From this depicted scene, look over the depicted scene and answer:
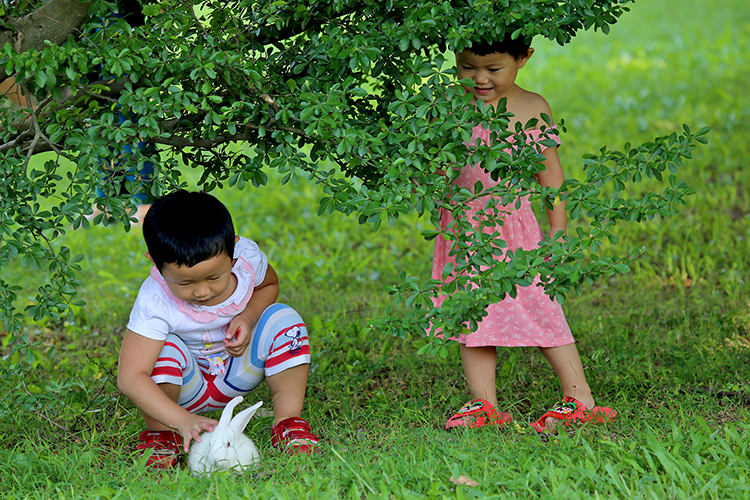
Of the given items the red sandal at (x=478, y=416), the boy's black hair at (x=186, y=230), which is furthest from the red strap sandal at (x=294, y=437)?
the boy's black hair at (x=186, y=230)

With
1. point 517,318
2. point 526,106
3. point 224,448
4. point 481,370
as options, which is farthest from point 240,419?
point 526,106

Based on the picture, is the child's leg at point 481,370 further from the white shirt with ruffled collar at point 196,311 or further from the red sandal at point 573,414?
the white shirt with ruffled collar at point 196,311

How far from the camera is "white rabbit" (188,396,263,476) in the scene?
2.23 meters

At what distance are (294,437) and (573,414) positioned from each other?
905 millimetres

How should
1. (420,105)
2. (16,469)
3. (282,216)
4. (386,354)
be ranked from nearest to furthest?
(420,105) < (16,469) < (386,354) < (282,216)

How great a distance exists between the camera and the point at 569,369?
273 cm

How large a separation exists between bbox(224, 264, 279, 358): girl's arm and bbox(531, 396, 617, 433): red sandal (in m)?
0.96

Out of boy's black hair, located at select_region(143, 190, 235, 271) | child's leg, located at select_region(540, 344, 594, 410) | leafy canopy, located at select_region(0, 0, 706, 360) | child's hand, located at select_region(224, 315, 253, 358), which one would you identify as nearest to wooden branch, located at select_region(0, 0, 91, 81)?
leafy canopy, located at select_region(0, 0, 706, 360)

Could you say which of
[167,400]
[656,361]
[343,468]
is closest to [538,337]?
[656,361]

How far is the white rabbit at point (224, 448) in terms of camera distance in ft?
7.32

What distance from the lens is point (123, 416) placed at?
2.78m

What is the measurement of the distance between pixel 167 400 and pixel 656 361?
190 centimetres

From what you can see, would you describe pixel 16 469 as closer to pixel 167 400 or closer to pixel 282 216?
pixel 167 400

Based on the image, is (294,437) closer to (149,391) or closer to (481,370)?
(149,391)
